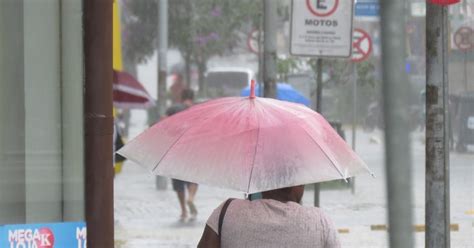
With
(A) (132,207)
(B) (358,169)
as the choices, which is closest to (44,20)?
(B) (358,169)

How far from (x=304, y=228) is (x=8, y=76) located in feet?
→ 7.74

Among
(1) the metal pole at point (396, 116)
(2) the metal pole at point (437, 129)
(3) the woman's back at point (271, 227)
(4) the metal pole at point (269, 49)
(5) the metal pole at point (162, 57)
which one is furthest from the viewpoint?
(5) the metal pole at point (162, 57)

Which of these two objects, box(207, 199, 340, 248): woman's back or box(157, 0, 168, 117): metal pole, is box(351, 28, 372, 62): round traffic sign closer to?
box(157, 0, 168, 117): metal pole

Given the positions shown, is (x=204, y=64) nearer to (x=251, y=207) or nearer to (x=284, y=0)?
(x=284, y=0)

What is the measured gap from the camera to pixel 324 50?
8.74m

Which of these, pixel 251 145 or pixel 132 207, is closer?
pixel 251 145

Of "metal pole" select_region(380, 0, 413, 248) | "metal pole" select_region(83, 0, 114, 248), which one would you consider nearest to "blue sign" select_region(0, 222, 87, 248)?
"metal pole" select_region(83, 0, 114, 248)

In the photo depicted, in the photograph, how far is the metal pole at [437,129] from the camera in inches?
206

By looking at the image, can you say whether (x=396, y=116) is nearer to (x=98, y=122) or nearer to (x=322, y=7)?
(x=98, y=122)

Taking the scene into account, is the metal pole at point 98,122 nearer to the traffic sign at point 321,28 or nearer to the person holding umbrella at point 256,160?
the person holding umbrella at point 256,160

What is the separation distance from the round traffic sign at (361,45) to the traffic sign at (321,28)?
6328 mm

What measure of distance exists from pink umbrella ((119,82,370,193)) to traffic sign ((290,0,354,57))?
4793 millimetres

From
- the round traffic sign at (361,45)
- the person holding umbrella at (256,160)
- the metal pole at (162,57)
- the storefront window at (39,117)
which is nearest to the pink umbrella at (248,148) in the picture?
the person holding umbrella at (256,160)

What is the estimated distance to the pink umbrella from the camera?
12.0ft
